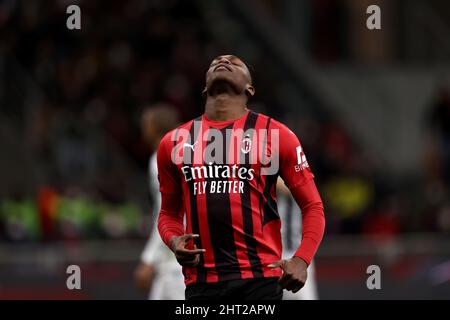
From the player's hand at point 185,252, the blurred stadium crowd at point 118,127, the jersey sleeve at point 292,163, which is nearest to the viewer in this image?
the player's hand at point 185,252

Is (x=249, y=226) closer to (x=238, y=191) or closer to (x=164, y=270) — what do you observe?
(x=238, y=191)

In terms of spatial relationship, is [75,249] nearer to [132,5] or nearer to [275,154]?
[132,5]

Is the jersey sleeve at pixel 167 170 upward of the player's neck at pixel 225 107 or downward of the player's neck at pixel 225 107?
downward

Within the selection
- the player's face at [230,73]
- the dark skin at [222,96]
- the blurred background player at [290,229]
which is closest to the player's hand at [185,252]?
the dark skin at [222,96]

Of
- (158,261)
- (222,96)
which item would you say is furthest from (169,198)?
(158,261)

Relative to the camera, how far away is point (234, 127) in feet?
17.3

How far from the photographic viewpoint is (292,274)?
4.95 m

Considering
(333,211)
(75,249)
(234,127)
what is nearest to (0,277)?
(75,249)

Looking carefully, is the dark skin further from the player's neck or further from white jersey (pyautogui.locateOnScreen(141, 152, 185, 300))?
white jersey (pyautogui.locateOnScreen(141, 152, 185, 300))

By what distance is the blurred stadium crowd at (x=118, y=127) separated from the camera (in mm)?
15594

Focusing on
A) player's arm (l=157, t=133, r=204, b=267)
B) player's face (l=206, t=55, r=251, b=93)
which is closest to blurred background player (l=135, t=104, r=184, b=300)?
player's arm (l=157, t=133, r=204, b=267)

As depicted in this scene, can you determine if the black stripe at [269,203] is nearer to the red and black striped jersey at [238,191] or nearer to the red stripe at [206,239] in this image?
the red and black striped jersey at [238,191]

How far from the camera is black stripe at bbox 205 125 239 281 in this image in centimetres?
520

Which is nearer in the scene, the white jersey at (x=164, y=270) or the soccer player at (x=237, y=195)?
the soccer player at (x=237, y=195)
